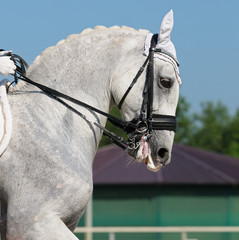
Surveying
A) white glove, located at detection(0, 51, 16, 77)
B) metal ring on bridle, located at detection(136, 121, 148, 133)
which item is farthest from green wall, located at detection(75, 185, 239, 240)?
white glove, located at detection(0, 51, 16, 77)

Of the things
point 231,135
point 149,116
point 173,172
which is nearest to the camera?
point 149,116

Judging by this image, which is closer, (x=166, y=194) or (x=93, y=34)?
(x=93, y=34)

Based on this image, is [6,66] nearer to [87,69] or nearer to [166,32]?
[87,69]

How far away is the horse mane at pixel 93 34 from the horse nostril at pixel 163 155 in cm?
109

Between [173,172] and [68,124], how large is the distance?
24.3 meters

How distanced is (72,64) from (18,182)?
1.18 meters

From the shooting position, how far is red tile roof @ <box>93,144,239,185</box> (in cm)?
2877

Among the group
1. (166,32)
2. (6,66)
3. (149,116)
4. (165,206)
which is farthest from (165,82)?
(165,206)

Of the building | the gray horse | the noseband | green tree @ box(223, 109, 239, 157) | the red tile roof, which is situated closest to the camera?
the gray horse

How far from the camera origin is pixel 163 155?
5.47 meters

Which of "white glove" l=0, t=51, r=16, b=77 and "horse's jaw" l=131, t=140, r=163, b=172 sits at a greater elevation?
"white glove" l=0, t=51, r=16, b=77

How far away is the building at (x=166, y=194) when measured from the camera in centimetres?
2831

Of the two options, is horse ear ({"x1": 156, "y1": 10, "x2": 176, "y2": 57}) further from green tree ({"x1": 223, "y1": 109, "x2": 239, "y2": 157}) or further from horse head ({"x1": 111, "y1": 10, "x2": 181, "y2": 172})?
green tree ({"x1": 223, "y1": 109, "x2": 239, "y2": 157})

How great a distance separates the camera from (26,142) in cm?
503
